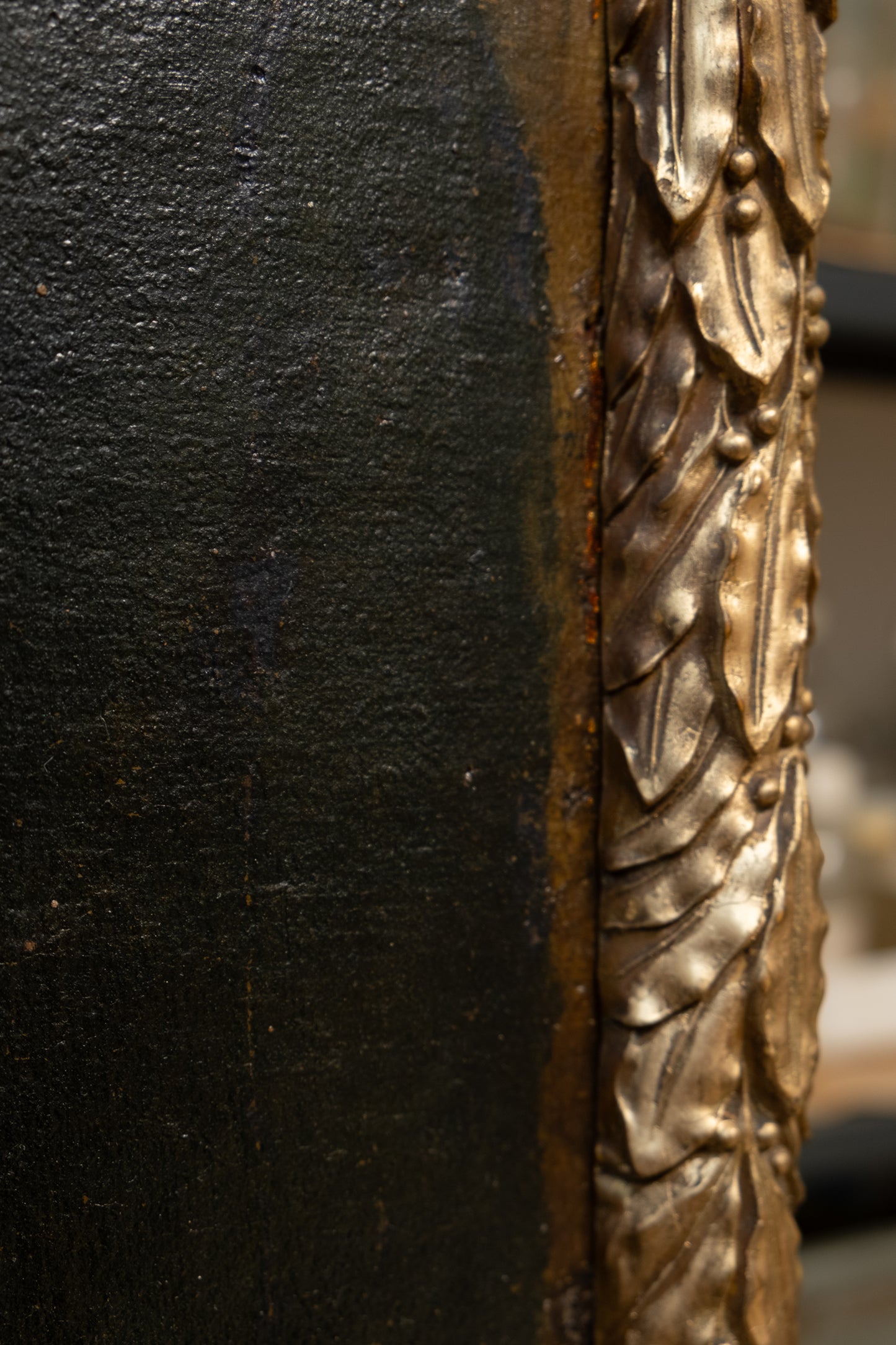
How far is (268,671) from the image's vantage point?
11.2 inches

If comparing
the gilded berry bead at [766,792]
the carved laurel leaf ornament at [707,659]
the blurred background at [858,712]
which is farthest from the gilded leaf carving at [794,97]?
the blurred background at [858,712]

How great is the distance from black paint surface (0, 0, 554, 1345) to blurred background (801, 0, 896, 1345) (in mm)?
431

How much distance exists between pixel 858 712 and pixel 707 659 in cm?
63

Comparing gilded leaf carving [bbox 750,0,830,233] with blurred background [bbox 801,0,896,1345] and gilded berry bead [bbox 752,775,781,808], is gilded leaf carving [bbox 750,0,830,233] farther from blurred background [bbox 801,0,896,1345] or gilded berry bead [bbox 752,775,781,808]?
blurred background [bbox 801,0,896,1345]

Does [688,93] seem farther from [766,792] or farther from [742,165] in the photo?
[766,792]

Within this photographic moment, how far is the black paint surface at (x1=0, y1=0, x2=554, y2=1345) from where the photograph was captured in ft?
0.85

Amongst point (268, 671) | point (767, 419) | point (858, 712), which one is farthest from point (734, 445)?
point (858, 712)

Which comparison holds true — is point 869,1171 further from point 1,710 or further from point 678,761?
point 1,710

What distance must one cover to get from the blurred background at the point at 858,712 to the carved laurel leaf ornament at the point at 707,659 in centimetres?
38

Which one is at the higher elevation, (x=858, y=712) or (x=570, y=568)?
(x=570, y=568)

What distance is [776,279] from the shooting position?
300 mm

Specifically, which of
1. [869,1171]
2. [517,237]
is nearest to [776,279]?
[517,237]

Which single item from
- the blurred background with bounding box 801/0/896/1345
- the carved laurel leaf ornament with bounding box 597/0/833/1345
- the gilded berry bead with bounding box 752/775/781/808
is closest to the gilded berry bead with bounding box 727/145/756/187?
the carved laurel leaf ornament with bounding box 597/0/833/1345

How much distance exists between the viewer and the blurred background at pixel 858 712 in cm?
68
